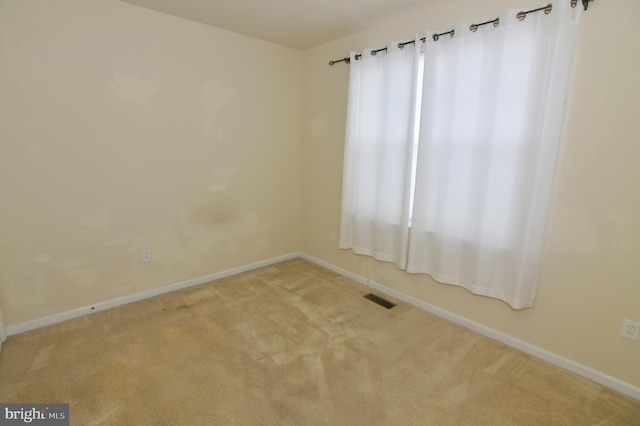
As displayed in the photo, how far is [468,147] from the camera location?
2262mm

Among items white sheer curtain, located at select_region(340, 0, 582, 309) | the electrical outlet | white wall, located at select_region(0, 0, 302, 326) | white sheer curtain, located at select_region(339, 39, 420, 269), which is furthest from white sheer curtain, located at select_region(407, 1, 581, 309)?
white wall, located at select_region(0, 0, 302, 326)

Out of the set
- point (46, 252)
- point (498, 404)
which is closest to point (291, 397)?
point (498, 404)

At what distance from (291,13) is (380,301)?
2.67m

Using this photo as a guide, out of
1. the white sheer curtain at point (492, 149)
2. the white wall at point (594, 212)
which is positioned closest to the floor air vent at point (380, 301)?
the white sheer curtain at point (492, 149)

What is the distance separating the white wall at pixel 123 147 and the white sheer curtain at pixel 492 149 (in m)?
1.85

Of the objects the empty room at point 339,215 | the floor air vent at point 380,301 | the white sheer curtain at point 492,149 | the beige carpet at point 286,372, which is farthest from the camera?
the floor air vent at point 380,301

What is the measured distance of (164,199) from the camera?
9.30 feet

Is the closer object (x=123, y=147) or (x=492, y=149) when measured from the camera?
(x=492, y=149)

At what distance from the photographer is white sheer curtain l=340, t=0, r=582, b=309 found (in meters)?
1.92

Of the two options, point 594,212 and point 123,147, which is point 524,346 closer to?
point 594,212

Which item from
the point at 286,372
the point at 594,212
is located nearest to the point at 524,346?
the point at 594,212

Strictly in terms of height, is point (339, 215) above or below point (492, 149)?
below

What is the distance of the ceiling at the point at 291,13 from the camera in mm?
2377

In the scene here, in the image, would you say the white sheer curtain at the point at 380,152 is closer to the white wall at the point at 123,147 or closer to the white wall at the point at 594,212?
the white wall at the point at 594,212
